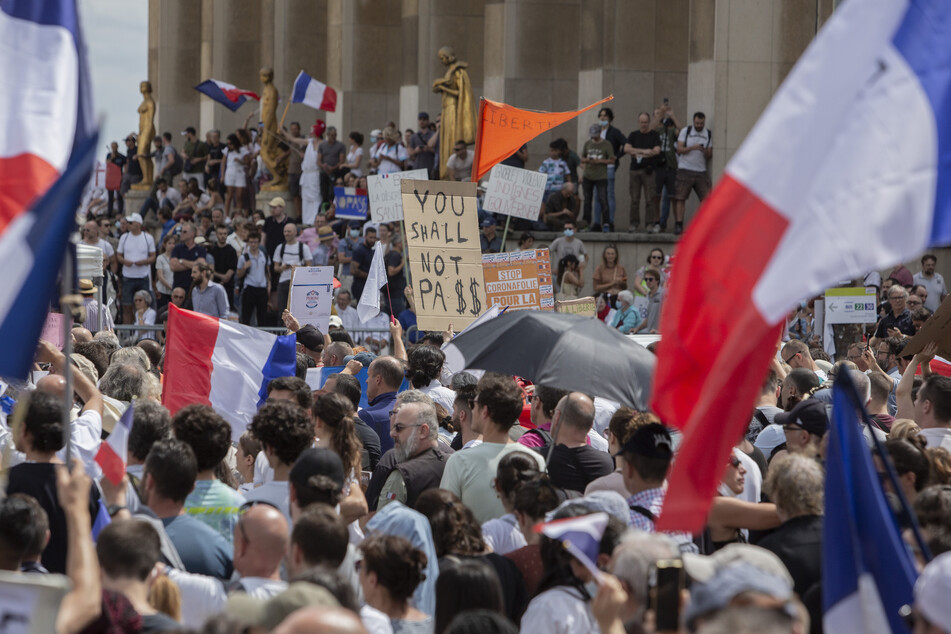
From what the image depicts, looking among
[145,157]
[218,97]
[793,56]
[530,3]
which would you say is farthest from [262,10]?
[793,56]

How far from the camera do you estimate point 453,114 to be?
24.5 m

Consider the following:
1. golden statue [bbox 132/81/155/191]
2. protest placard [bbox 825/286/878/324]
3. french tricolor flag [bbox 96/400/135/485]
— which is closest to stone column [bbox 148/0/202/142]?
golden statue [bbox 132/81/155/191]

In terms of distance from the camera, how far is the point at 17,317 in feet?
14.4

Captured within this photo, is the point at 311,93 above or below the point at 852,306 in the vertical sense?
above

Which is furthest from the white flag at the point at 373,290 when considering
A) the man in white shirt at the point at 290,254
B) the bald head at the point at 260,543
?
the bald head at the point at 260,543

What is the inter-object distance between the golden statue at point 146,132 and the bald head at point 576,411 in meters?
32.8

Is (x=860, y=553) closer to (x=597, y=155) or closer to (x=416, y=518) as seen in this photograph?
(x=416, y=518)

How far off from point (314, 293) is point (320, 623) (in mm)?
10011

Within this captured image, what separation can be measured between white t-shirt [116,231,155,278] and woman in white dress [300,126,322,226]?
5497mm

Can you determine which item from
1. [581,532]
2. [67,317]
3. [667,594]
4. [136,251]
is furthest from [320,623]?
[136,251]

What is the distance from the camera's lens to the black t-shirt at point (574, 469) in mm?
6711

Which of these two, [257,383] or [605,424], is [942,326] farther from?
[257,383]

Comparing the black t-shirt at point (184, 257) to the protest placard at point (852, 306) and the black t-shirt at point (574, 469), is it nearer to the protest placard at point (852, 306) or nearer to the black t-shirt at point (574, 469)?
the protest placard at point (852, 306)

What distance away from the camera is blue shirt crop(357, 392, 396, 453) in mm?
8492
